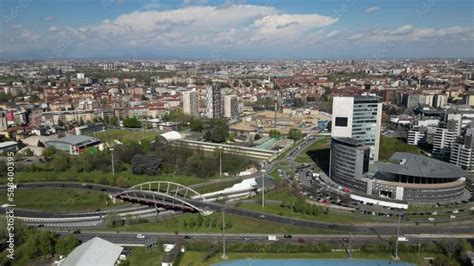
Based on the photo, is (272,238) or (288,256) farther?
(272,238)

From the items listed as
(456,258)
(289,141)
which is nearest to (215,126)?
(289,141)

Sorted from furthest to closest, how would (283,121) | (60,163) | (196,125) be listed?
(283,121) → (196,125) → (60,163)

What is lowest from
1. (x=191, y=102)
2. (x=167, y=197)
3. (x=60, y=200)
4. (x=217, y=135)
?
(x=60, y=200)

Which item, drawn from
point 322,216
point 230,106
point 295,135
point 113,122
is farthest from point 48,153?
point 230,106

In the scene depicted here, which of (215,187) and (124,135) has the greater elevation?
(124,135)

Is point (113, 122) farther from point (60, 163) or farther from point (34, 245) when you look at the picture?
point (34, 245)

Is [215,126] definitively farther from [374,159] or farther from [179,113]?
[374,159]

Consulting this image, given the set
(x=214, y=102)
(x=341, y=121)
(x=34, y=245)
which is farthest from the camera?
(x=214, y=102)

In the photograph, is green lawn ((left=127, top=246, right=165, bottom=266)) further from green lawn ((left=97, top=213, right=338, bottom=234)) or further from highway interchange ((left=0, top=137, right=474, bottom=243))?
green lawn ((left=97, top=213, right=338, bottom=234))
